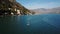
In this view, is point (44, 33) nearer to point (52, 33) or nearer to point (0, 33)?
point (52, 33)

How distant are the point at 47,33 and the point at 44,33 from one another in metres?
0.84

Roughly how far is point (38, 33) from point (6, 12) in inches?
5346

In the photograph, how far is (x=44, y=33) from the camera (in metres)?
45.2

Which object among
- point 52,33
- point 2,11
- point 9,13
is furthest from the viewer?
point 9,13

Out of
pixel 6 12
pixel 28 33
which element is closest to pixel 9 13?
pixel 6 12

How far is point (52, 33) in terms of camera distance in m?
44.9

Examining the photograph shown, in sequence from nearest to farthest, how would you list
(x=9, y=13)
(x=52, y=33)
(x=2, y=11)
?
(x=52, y=33), (x=2, y=11), (x=9, y=13)

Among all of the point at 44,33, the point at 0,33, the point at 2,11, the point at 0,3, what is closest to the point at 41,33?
the point at 44,33

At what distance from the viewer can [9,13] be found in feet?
607

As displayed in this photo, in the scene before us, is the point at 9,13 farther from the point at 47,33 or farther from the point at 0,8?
the point at 47,33

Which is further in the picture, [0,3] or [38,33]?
[0,3]

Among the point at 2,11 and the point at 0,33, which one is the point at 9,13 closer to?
the point at 2,11

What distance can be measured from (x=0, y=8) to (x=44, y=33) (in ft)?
447

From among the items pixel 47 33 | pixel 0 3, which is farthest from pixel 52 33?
pixel 0 3
